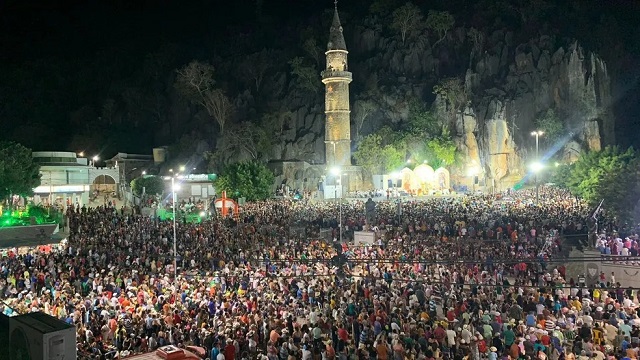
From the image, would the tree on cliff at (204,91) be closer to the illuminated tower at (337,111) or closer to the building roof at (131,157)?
the building roof at (131,157)

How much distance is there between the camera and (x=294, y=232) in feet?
86.7

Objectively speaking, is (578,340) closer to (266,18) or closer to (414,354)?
(414,354)

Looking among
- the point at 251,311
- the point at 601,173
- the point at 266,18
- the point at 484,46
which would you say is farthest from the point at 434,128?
the point at 251,311

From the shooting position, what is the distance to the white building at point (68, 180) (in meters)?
43.7

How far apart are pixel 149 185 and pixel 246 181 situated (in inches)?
514

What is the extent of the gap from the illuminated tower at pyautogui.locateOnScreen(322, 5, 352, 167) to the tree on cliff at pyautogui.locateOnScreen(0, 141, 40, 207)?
27.6 meters

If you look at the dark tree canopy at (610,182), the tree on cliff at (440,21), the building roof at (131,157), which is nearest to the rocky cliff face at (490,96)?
the tree on cliff at (440,21)

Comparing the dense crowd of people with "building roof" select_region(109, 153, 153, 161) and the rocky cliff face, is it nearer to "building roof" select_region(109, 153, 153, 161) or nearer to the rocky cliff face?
the rocky cliff face

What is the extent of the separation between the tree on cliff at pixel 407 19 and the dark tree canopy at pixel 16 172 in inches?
1679

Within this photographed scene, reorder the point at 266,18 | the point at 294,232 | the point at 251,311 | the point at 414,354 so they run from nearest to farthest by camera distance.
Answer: the point at 414,354, the point at 251,311, the point at 294,232, the point at 266,18

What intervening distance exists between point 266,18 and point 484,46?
115 feet

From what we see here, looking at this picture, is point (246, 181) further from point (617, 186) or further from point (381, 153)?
point (617, 186)

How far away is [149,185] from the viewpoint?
50.6 metres

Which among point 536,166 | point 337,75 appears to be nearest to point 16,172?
point 337,75
